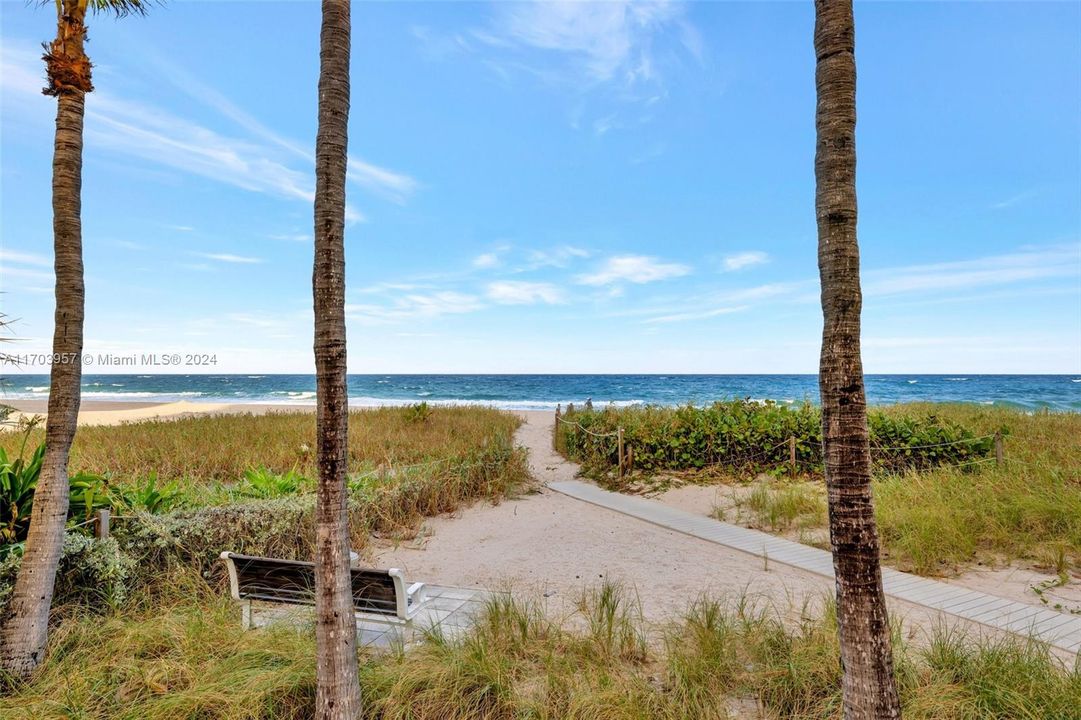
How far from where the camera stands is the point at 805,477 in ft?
34.0

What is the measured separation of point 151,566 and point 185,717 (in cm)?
230

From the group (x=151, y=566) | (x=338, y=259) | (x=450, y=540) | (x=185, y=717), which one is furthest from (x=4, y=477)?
(x=450, y=540)

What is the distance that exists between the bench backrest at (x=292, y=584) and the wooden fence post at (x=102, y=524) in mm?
1173

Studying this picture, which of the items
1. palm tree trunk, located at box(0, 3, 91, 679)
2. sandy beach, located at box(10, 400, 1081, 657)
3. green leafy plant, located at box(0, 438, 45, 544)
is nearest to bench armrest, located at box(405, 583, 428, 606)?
sandy beach, located at box(10, 400, 1081, 657)

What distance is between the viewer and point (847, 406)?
7.13 ft

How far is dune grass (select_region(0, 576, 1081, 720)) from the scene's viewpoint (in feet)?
9.29

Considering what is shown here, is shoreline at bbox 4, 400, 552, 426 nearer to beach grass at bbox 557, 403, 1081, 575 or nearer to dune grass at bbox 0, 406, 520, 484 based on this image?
dune grass at bbox 0, 406, 520, 484

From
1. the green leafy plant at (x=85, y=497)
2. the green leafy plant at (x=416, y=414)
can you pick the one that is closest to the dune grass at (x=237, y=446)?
the green leafy plant at (x=416, y=414)

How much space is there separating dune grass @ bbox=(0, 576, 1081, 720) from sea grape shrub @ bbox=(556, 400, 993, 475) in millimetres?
7166

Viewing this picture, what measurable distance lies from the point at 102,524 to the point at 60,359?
1.51m

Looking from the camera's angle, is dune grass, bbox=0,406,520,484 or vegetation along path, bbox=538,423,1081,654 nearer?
vegetation along path, bbox=538,423,1081,654

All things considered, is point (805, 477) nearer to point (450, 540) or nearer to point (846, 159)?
point (450, 540)

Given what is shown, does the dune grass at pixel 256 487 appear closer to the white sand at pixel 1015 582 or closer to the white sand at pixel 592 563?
the white sand at pixel 592 563

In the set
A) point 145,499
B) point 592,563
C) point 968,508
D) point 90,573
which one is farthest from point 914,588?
point 145,499
